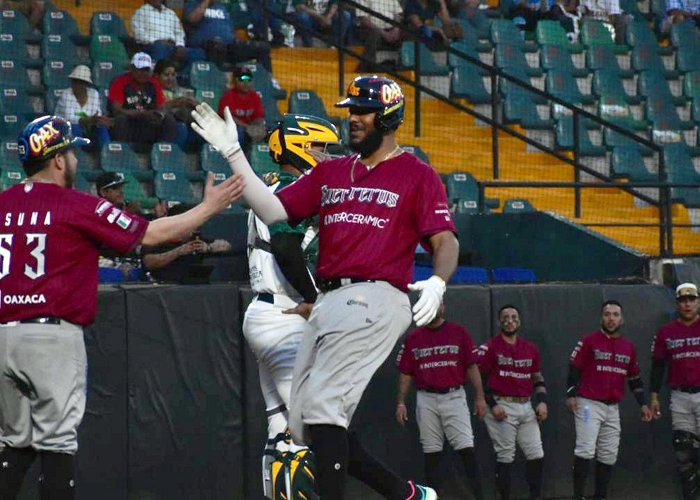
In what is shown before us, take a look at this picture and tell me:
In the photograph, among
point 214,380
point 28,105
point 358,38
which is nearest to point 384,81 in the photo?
point 214,380

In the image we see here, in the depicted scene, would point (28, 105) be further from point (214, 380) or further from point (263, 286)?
point (263, 286)

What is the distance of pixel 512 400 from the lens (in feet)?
39.6

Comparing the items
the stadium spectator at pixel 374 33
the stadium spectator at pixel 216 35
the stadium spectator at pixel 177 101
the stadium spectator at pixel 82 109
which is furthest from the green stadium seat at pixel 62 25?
the stadium spectator at pixel 374 33

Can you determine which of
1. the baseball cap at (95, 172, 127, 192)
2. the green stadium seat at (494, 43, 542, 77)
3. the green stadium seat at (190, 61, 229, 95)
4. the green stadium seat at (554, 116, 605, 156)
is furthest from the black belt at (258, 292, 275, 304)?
the green stadium seat at (494, 43, 542, 77)

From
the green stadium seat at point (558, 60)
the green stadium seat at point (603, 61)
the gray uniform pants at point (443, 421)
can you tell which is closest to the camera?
the gray uniform pants at point (443, 421)

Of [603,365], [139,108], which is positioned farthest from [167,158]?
[603,365]

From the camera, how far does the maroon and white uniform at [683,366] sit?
1230 cm

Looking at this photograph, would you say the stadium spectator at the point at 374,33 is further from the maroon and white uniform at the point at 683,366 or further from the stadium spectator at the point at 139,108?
the maroon and white uniform at the point at 683,366

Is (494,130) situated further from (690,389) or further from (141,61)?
(690,389)

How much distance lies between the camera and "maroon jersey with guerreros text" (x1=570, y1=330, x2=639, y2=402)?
1210 centimetres

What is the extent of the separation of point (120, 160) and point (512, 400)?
14.5 ft

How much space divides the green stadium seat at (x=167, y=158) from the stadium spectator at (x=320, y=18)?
3528 millimetres

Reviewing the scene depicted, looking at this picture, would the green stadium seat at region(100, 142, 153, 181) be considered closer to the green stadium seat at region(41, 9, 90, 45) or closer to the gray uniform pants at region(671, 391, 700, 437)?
the green stadium seat at region(41, 9, 90, 45)

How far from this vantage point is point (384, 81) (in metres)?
6.93
